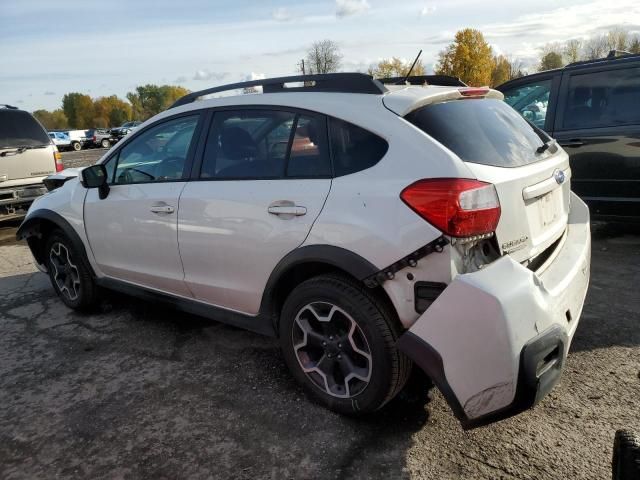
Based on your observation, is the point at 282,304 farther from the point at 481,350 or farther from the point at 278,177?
the point at 481,350

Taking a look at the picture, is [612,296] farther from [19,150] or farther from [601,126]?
[19,150]

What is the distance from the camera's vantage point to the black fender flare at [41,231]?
426cm

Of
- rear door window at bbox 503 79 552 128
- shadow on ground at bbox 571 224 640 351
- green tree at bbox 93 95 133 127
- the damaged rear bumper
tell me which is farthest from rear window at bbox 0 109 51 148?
green tree at bbox 93 95 133 127

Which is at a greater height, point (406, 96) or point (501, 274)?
point (406, 96)

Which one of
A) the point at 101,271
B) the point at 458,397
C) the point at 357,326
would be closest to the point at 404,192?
the point at 357,326

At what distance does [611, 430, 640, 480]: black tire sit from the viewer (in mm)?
1643

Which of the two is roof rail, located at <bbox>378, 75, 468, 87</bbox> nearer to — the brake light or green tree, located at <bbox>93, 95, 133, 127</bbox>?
the brake light

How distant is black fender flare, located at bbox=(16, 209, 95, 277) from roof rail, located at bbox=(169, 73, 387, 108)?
1895 mm

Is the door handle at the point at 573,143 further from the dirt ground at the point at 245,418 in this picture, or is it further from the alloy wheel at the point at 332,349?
the alloy wheel at the point at 332,349

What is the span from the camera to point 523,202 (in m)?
2.51

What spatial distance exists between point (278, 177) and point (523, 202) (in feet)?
4.20

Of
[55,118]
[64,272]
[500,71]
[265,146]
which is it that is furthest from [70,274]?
[55,118]

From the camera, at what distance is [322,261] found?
262 centimetres

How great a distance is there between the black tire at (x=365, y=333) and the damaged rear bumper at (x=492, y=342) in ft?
0.60
